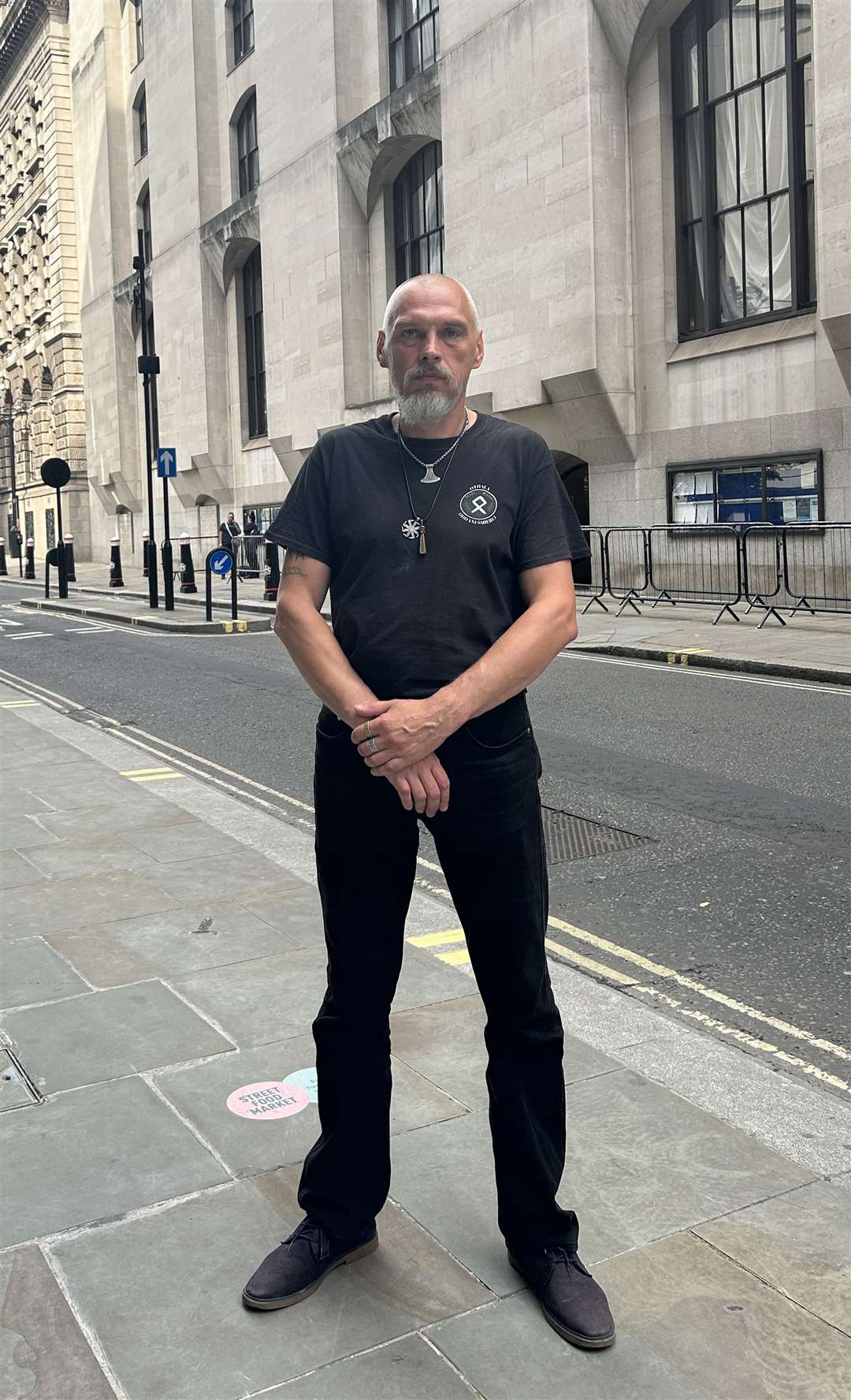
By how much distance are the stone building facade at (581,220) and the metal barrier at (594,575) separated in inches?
43.8

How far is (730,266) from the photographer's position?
21328mm

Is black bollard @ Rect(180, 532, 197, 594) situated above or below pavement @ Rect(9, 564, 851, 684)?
above

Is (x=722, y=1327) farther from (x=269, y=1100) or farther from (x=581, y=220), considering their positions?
(x=581, y=220)

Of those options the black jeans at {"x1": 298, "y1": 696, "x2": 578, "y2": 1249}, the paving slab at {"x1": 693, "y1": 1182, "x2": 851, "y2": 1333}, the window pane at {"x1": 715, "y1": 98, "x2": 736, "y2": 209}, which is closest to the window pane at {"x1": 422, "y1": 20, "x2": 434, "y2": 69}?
the window pane at {"x1": 715, "y1": 98, "x2": 736, "y2": 209}

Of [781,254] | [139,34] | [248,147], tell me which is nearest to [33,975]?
[781,254]

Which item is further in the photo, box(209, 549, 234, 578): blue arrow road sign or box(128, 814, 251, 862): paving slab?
box(209, 549, 234, 578): blue arrow road sign

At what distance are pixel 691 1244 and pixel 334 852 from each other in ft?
3.73

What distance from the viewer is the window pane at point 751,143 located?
2044 centimetres

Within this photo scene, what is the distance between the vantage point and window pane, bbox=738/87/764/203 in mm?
20438

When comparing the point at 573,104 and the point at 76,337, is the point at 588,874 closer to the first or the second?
the point at 573,104

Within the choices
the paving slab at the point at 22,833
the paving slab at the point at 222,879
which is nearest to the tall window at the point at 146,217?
the paving slab at the point at 22,833

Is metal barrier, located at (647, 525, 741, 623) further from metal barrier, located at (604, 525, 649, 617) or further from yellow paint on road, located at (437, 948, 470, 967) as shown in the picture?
yellow paint on road, located at (437, 948, 470, 967)

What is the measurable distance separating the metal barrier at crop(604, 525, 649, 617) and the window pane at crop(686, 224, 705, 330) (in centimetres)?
376

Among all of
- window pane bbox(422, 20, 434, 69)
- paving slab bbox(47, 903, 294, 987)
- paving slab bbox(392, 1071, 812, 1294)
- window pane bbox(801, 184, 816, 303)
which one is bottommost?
paving slab bbox(392, 1071, 812, 1294)
